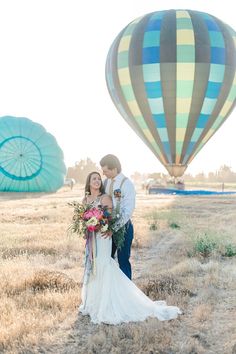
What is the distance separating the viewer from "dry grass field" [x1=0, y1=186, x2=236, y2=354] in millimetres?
5238

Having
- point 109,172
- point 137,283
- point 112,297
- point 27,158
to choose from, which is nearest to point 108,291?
point 112,297

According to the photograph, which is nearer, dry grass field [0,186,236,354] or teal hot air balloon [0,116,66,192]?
dry grass field [0,186,236,354]

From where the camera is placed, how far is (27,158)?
104 ft

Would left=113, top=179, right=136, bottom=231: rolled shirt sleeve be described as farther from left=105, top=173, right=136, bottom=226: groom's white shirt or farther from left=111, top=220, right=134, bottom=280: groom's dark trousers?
left=111, top=220, right=134, bottom=280: groom's dark trousers

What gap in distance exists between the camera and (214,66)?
27.5m

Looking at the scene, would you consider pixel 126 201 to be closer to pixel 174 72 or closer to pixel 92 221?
pixel 92 221

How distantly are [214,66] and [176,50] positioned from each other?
2.27 metres

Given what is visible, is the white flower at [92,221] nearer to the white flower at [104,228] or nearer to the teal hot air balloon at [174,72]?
the white flower at [104,228]

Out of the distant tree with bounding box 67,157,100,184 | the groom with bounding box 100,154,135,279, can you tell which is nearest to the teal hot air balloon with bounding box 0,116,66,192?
the groom with bounding box 100,154,135,279

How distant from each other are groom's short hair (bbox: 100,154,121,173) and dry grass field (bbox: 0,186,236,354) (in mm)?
1836

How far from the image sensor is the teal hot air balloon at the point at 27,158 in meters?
31.2

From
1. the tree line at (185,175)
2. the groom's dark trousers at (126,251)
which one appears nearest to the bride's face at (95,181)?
the groom's dark trousers at (126,251)

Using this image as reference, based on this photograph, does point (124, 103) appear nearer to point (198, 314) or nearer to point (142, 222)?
point (142, 222)

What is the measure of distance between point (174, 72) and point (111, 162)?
21947mm
